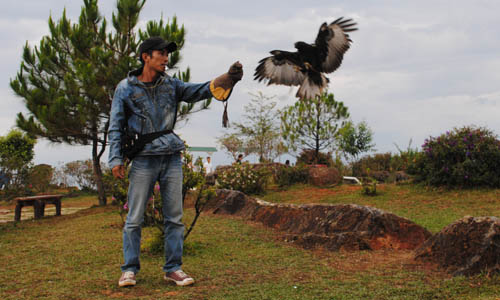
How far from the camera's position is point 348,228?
5.24 m

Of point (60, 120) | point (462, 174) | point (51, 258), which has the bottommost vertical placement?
point (51, 258)

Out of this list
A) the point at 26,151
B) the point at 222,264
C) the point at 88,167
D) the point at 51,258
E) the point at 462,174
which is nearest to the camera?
the point at 222,264

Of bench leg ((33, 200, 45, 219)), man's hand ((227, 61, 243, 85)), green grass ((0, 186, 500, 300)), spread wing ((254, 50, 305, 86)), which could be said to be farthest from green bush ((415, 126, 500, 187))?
bench leg ((33, 200, 45, 219))

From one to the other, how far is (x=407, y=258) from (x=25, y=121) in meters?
12.4

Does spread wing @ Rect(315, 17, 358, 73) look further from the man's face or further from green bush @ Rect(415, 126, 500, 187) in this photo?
the man's face

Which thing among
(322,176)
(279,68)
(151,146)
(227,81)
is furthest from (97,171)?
(227,81)

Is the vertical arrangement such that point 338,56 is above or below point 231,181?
above

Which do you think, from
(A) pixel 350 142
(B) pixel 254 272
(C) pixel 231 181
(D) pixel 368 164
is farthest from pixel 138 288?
(A) pixel 350 142

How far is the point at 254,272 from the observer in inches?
157

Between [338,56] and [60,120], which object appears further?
[60,120]

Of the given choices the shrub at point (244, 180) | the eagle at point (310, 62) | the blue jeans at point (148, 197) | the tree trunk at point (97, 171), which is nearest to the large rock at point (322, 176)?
the shrub at point (244, 180)

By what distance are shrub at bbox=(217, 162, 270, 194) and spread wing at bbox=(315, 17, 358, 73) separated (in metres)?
5.31

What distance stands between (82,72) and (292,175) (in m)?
7.25

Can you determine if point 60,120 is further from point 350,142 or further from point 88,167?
point 350,142
